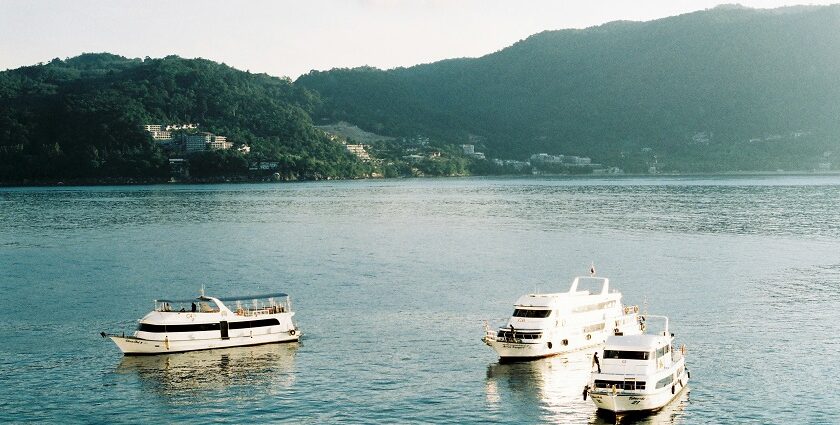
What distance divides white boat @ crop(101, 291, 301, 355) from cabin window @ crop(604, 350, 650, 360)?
25.4 meters

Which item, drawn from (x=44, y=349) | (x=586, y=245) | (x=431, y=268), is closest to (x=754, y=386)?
(x=44, y=349)

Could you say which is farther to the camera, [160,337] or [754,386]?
[160,337]

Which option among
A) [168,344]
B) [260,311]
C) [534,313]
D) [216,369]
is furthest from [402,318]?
[168,344]

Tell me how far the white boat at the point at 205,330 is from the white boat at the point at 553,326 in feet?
51.0

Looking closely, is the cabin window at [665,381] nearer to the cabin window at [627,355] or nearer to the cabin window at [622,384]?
the cabin window at [622,384]

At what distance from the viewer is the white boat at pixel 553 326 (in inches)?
2469

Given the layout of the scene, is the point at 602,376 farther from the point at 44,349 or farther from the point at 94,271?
the point at 94,271

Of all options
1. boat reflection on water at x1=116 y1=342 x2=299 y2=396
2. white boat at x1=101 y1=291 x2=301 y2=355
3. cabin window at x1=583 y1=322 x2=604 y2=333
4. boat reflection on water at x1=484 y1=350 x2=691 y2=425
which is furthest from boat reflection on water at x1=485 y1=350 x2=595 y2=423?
white boat at x1=101 y1=291 x2=301 y2=355

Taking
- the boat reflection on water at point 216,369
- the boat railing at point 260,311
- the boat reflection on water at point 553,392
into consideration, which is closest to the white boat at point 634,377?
the boat reflection on water at point 553,392

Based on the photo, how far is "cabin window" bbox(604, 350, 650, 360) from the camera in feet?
170

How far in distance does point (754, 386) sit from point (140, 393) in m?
35.8

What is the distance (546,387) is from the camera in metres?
57.2

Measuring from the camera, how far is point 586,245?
132 metres

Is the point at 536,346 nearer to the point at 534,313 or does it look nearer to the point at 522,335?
the point at 522,335
